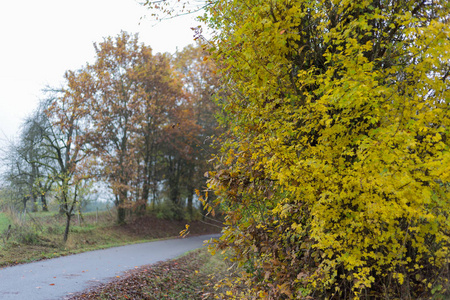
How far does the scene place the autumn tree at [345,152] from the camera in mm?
3182

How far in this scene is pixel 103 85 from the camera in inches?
723

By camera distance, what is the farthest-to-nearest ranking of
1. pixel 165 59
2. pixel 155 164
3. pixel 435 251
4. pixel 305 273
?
pixel 155 164 → pixel 165 59 → pixel 305 273 → pixel 435 251

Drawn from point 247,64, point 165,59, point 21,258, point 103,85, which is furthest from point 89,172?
point 247,64

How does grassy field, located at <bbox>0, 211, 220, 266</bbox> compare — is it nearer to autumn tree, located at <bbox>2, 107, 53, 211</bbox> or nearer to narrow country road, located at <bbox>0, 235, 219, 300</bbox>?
narrow country road, located at <bbox>0, 235, 219, 300</bbox>

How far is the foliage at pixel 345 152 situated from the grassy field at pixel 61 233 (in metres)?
8.27

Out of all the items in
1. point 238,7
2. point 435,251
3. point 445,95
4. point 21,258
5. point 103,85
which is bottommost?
point 21,258

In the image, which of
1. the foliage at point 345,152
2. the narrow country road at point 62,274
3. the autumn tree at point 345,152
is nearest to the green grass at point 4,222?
the narrow country road at point 62,274

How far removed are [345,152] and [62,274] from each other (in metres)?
7.62

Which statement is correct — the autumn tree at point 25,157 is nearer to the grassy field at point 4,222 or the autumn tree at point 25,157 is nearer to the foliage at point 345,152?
the grassy field at point 4,222

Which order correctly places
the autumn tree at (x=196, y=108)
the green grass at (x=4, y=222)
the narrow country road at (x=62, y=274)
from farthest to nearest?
1. the autumn tree at (x=196, y=108)
2. the green grass at (x=4, y=222)
3. the narrow country road at (x=62, y=274)

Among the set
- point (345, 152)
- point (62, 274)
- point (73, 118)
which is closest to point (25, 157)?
point (73, 118)

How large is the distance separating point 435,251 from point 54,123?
63.2 feet

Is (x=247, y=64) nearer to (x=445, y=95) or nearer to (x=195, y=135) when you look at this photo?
(x=445, y=95)

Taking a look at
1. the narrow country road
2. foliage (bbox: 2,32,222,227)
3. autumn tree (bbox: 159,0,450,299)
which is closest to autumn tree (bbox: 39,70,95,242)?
foliage (bbox: 2,32,222,227)
